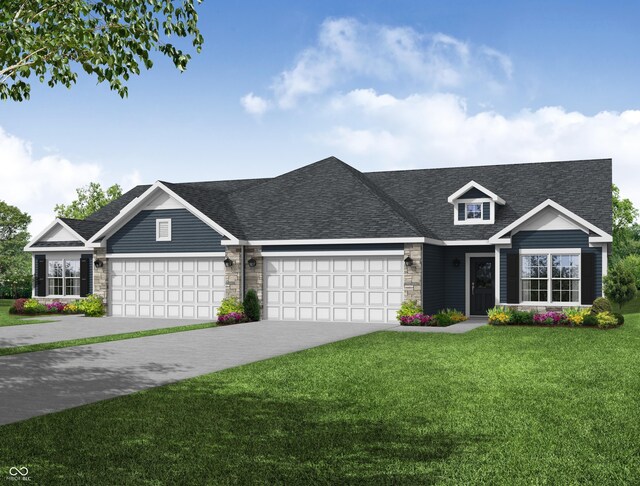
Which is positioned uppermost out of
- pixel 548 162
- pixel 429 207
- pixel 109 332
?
pixel 548 162

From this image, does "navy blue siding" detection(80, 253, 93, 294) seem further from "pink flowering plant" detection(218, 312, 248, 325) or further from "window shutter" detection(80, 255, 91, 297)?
"pink flowering plant" detection(218, 312, 248, 325)

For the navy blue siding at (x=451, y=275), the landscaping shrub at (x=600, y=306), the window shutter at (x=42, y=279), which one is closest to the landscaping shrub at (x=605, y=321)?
the landscaping shrub at (x=600, y=306)

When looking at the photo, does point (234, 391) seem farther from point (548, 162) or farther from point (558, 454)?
point (548, 162)

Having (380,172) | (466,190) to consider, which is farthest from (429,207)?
(380,172)

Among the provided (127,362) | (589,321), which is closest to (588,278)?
(589,321)

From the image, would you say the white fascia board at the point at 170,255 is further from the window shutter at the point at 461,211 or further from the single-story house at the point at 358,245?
the window shutter at the point at 461,211

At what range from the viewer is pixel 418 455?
7324mm

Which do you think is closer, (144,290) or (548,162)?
(144,290)

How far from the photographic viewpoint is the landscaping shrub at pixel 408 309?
24344 millimetres

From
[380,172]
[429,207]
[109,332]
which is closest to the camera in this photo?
[109,332]

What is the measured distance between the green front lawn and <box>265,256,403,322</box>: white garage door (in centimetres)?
1169

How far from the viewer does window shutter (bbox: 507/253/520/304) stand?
83.5 ft

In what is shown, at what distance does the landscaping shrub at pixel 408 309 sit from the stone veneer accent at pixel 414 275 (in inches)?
7.1

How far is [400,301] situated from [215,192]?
33.2 feet
